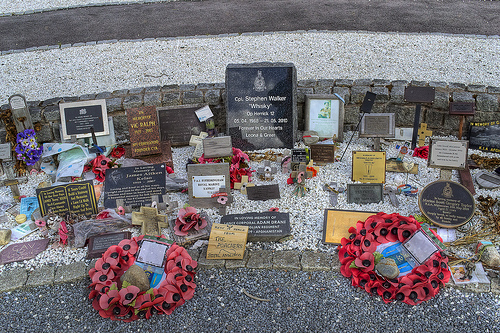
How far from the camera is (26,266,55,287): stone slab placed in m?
4.69

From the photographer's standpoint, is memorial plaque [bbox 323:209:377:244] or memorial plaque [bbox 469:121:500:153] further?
memorial plaque [bbox 469:121:500:153]

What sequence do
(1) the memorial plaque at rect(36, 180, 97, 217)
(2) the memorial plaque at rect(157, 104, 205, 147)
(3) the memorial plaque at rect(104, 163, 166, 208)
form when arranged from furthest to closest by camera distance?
(2) the memorial plaque at rect(157, 104, 205, 147) < (3) the memorial plaque at rect(104, 163, 166, 208) < (1) the memorial plaque at rect(36, 180, 97, 217)

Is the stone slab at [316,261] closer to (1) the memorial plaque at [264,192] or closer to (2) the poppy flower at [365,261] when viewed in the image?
(2) the poppy flower at [365,261]

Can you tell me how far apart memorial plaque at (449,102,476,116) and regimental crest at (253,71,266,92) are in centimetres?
308

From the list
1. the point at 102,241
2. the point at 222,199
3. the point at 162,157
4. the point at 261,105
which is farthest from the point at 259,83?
the point at 102,241

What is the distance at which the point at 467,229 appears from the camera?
513cm

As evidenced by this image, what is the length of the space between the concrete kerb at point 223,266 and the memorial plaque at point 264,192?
1.14 metres

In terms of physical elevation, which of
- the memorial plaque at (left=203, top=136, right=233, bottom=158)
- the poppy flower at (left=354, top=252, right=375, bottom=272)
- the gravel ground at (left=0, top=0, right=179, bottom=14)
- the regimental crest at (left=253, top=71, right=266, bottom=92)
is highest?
the gravel ground at (left=0, top=0, right=179, bottom=14)

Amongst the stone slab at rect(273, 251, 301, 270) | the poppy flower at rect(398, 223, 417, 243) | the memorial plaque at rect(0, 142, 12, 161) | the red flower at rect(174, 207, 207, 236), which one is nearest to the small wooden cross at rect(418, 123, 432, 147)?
the poppy flower at rect(398, 223, 417, 243)

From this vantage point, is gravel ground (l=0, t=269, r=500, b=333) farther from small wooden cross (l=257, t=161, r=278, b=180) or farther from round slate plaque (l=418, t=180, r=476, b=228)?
small wooden cross (l=257, t=161, r=278, b=180)

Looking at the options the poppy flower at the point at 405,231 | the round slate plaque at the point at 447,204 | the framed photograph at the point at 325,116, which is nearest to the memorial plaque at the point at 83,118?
the framed photograph at the point at 325,116

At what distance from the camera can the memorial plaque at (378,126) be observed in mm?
6754

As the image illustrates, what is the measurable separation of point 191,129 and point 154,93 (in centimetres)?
102

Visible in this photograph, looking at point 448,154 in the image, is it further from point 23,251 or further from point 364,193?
point 23,251
